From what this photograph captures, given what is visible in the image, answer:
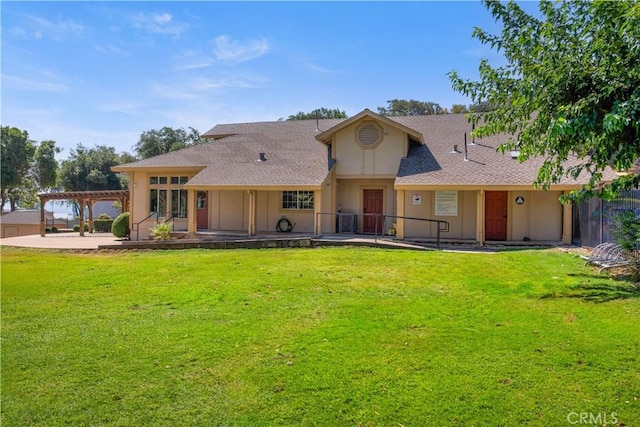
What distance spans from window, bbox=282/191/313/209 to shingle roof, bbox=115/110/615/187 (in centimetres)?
112

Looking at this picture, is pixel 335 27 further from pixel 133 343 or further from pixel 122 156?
pixel 122 156

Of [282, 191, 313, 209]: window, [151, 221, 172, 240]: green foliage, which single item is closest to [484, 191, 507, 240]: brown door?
[282, 191, 313, 209]: window

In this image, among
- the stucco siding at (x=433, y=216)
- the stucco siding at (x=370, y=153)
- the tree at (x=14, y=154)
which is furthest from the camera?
the tree at (x=14, y=154)

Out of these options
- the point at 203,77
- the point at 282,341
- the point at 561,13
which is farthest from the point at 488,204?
the point at 282,341

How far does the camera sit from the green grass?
145 inches

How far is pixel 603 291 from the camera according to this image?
25.5ft

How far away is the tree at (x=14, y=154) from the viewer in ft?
121

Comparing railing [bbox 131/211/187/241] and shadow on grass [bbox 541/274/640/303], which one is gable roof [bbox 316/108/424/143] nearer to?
railing [bbox 131/211/187/241]

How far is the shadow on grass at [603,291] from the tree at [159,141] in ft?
145

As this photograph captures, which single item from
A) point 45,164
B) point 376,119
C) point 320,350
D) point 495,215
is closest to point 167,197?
point 376,119

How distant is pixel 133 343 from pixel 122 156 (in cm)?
5424

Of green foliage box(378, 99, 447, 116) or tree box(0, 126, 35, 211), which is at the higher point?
green foliage box(378, 99, 447, 116)

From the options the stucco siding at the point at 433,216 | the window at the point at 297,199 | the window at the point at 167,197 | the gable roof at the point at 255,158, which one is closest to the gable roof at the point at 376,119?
the gable roof at the point at 255,158

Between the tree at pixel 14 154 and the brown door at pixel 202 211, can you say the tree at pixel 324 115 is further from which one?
the tree at pixel 14 154
